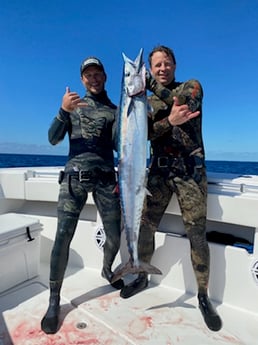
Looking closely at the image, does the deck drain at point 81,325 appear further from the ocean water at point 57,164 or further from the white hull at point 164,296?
the ocean water at point 57,164

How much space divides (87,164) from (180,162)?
2.92 feet

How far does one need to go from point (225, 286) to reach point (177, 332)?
0.74m

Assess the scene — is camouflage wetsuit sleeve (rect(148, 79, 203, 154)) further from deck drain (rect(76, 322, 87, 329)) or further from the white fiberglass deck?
deck drain (rect(76, 322, 87, 329))

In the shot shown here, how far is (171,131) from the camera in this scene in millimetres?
2697

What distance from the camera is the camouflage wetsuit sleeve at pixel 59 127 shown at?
2.57 metres

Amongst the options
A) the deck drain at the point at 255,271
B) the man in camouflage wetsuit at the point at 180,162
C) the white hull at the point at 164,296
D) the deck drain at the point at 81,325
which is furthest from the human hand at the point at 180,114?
the deck drain at the point at 81,325

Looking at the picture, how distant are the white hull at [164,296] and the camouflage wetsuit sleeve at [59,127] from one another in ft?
3.59

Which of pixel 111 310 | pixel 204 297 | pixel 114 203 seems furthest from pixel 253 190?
pixel 111 310

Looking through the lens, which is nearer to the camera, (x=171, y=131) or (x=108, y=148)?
(x=171, y=131)

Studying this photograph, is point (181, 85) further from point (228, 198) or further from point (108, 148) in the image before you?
point (228, 198)

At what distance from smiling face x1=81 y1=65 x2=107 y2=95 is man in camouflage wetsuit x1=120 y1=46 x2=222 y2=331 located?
512 millimetres

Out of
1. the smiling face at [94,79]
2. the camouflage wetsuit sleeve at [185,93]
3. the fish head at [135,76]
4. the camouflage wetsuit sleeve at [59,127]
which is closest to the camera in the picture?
the fish head at [135,76]

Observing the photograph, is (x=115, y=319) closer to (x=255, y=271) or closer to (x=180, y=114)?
(x=255, y=271)

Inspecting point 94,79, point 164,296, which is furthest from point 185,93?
point 164,296
